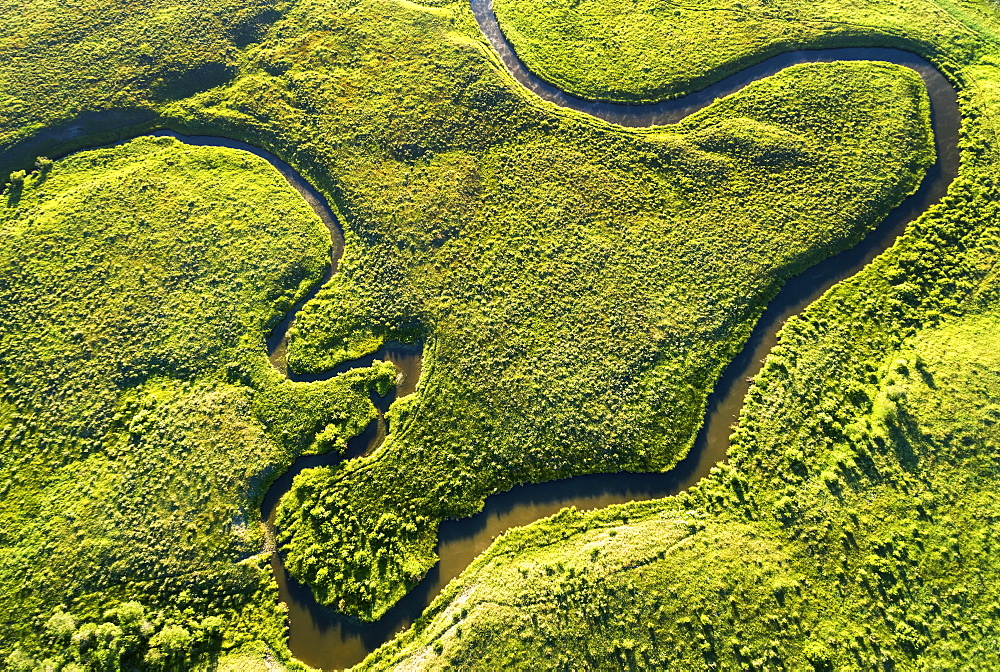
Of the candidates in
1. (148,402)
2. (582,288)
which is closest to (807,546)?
(582,288)

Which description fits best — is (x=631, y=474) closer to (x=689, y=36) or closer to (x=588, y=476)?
(x=588, y=476)

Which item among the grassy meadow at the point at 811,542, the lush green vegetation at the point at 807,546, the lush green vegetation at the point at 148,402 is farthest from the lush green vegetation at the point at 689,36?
the lush green vegetation at the point at 148,402

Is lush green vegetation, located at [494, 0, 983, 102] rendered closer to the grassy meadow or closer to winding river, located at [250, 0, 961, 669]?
winding river, located at [250, 0, 961, 669]

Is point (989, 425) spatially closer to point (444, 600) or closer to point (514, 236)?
point (514, 236)

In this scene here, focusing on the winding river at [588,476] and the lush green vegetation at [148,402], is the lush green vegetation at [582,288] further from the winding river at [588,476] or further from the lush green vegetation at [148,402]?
the lush green vegetation at [148,402]

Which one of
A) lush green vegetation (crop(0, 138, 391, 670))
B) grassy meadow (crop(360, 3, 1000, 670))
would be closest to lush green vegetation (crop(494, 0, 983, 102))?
grassy meadow (crop(360, 3, 1000, 670))

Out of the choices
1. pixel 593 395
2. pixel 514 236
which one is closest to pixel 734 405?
pixel 593 395
